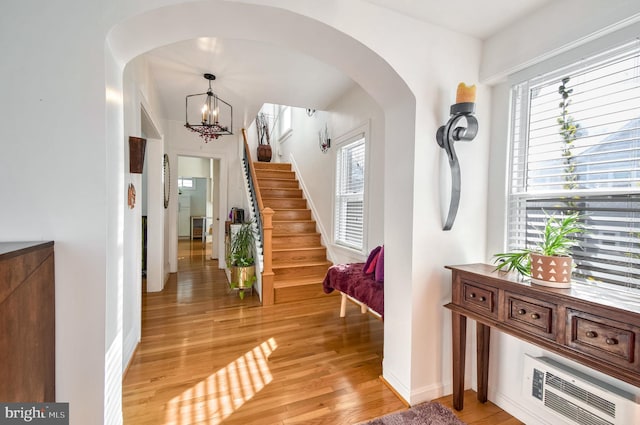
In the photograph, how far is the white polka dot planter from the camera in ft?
4.34

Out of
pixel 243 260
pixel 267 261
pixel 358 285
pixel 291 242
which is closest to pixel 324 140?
pixel 291 242

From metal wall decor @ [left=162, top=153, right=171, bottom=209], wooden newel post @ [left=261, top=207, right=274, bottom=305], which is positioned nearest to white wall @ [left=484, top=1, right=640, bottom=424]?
wooden newel post @ [left=261, top=207, right=274, bottom=305]

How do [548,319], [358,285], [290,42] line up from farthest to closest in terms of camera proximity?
[358,285] < [290,42] < [548,319]

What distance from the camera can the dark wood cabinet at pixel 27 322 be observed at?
85cm

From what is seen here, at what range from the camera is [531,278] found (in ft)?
4.72

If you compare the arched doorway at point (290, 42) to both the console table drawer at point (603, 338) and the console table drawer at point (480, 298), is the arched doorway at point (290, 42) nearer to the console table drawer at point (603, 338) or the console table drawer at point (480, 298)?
the console table drawer at point (480, 298)

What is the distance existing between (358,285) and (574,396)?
5.11 feet

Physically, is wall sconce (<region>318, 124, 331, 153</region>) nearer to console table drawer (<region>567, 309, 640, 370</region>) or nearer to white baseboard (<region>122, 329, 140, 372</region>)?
white baseboard (<region>122, 329, 140, 372</region>)

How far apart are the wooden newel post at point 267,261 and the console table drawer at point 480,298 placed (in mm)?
2469

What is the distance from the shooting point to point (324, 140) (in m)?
4.54

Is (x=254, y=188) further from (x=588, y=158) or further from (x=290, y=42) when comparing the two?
(x=588, y=158)

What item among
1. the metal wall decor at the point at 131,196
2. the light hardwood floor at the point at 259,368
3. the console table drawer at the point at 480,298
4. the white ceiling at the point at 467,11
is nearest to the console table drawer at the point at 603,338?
the console table drawer at the point at 480,298

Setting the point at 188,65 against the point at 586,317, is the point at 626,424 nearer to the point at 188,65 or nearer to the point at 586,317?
the point at 586,317

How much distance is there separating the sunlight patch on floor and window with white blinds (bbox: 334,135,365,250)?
1883mm
